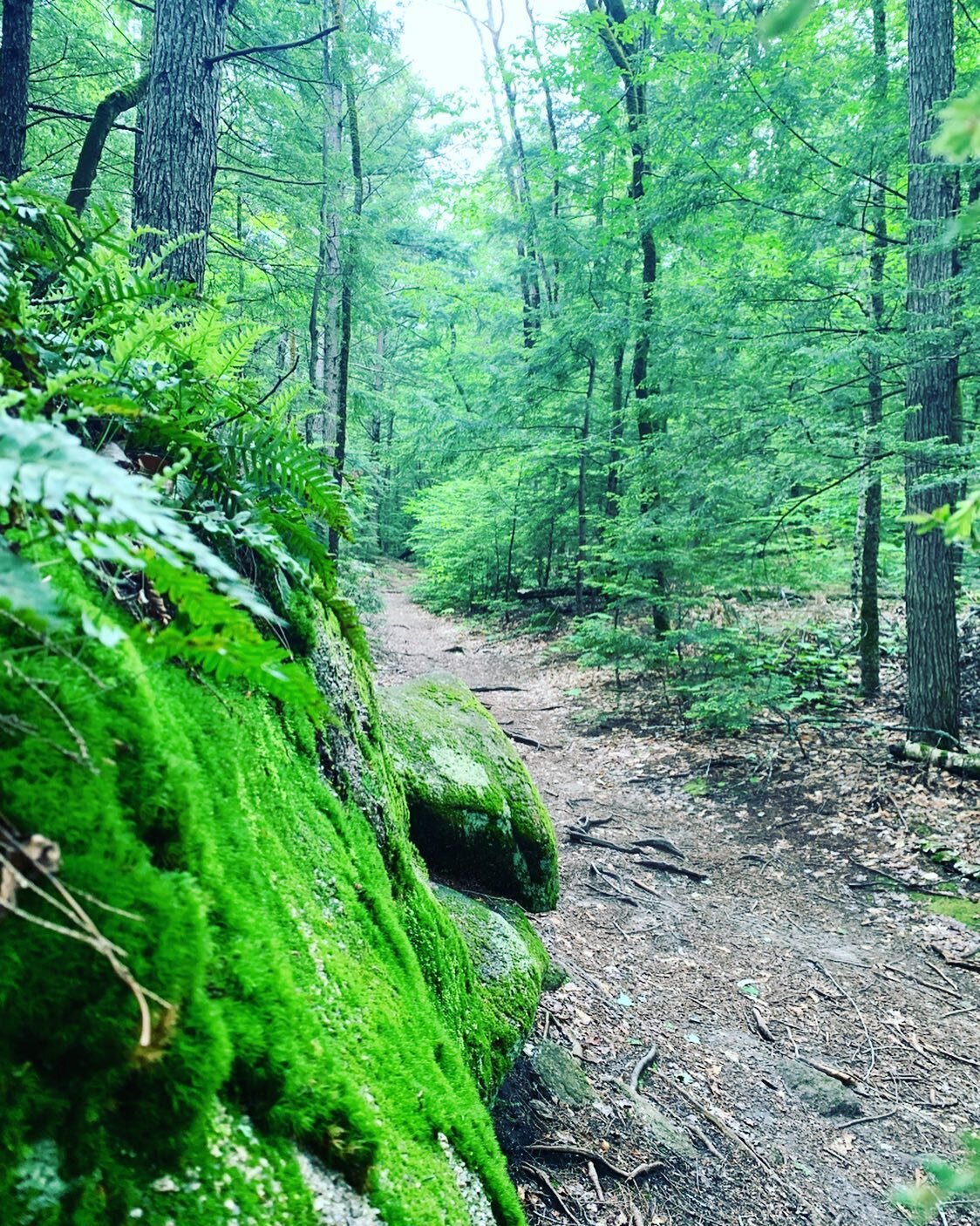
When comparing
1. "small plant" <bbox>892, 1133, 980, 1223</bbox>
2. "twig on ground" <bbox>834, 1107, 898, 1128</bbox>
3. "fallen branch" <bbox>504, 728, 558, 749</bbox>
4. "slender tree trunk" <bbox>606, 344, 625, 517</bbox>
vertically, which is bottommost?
"twig on ground" <bbox>834, 1107, 898, 1128</bbox>

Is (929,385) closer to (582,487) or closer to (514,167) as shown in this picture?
(582,487)

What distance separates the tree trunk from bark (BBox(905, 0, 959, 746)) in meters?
6.33

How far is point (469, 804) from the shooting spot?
4254mm

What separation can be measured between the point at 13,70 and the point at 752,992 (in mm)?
9642

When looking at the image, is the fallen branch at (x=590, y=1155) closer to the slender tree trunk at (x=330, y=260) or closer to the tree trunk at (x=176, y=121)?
the tree trunk at (x=176, y=121)

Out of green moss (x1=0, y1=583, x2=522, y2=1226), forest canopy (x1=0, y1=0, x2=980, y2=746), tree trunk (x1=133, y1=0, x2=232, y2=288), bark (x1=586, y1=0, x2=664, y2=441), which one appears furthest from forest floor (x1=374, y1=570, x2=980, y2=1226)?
bark (x1=586, y1=0, x2=664, y2=441)

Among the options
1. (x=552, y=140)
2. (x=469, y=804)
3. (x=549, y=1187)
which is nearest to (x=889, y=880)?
(x=469, y=804)

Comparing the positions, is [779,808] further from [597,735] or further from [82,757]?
[82,757]

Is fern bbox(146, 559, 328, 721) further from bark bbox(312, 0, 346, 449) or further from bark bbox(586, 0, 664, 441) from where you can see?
bark bbox(586, 0, 664, 441)

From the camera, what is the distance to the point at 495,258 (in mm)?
27562

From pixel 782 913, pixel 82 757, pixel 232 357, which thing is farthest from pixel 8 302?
pixel 782 913

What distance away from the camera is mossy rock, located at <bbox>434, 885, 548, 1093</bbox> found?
120 inches

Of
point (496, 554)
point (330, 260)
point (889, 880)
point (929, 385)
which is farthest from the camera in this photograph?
point (496, 554)

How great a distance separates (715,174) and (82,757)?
385 inches
